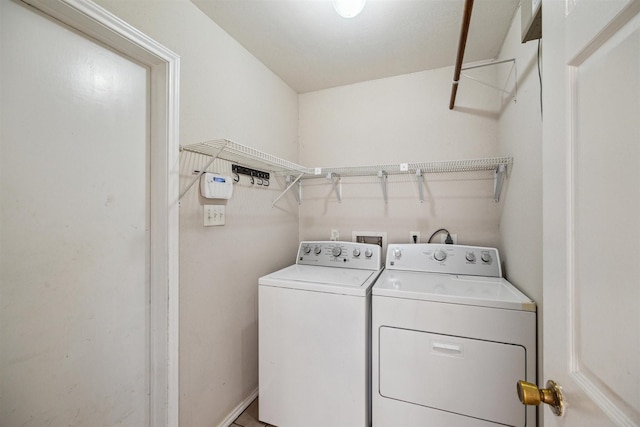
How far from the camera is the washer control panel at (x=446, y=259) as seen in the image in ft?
5.27

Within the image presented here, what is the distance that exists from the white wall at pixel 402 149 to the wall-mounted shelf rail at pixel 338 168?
67 millimetres

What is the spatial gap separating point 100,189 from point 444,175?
80.8 inches

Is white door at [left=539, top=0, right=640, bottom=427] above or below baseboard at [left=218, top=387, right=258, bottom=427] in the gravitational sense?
above

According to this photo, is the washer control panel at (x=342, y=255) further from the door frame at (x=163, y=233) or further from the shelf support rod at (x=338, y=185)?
the door frame at (x=163, y=233)

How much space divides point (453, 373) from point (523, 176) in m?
1.03

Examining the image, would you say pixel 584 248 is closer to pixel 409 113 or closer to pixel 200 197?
pixel 200 197

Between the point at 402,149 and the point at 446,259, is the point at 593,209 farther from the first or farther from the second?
the point at 402,149

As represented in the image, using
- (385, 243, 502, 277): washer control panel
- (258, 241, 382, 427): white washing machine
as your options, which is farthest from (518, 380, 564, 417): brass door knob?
(385, 243, 502, 277): washer control panel

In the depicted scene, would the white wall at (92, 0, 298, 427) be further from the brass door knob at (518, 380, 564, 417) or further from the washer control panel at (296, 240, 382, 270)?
the brass door knob at (518, 380, 564, 417)

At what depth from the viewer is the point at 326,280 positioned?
1.49m

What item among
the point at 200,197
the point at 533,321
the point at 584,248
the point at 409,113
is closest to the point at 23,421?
the point at 200,197

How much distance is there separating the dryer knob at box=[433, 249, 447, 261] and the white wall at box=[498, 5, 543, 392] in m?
0.35

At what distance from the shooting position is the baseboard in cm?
153

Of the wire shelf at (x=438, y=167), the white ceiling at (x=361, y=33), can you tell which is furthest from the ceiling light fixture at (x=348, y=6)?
the wire shelf at (x=438, y=167)
